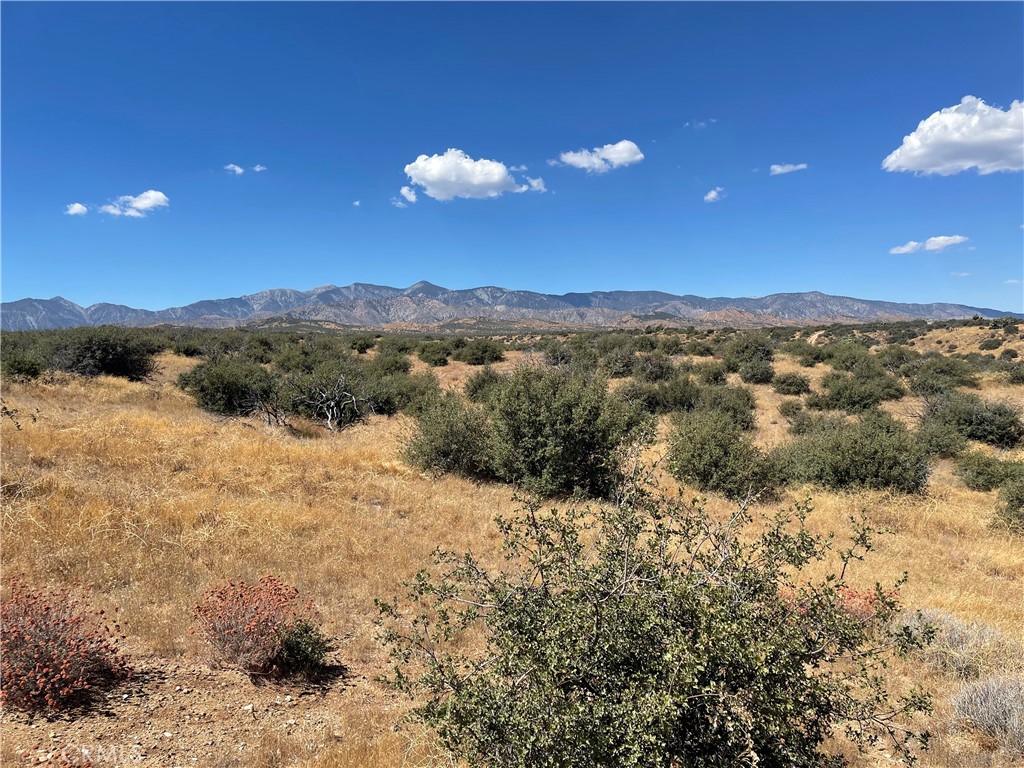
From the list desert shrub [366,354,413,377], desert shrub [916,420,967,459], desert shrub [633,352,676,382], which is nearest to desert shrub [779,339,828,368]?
desert shrub [633,352,676,382]

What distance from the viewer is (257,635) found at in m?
4.34

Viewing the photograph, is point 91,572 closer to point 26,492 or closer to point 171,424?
point 26,492

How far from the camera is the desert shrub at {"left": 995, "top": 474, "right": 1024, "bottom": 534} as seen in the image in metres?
9.75

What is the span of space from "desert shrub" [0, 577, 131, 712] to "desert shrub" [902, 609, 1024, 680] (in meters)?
7.19

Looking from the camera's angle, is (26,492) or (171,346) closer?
(26,492)

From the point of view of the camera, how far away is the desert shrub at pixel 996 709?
3.78 m

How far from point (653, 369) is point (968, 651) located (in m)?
24.3

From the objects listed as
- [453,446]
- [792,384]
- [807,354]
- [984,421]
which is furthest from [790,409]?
[453,446]

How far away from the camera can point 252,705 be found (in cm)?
394

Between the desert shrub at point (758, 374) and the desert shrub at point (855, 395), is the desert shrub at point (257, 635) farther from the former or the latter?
the desert shrub at point (758, 374)

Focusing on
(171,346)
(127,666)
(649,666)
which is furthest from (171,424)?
(171,346)

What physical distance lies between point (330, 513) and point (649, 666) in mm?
6748

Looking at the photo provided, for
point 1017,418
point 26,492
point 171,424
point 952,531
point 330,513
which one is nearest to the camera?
point 26,492

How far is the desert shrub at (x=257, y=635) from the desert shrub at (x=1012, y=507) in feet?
42.5
